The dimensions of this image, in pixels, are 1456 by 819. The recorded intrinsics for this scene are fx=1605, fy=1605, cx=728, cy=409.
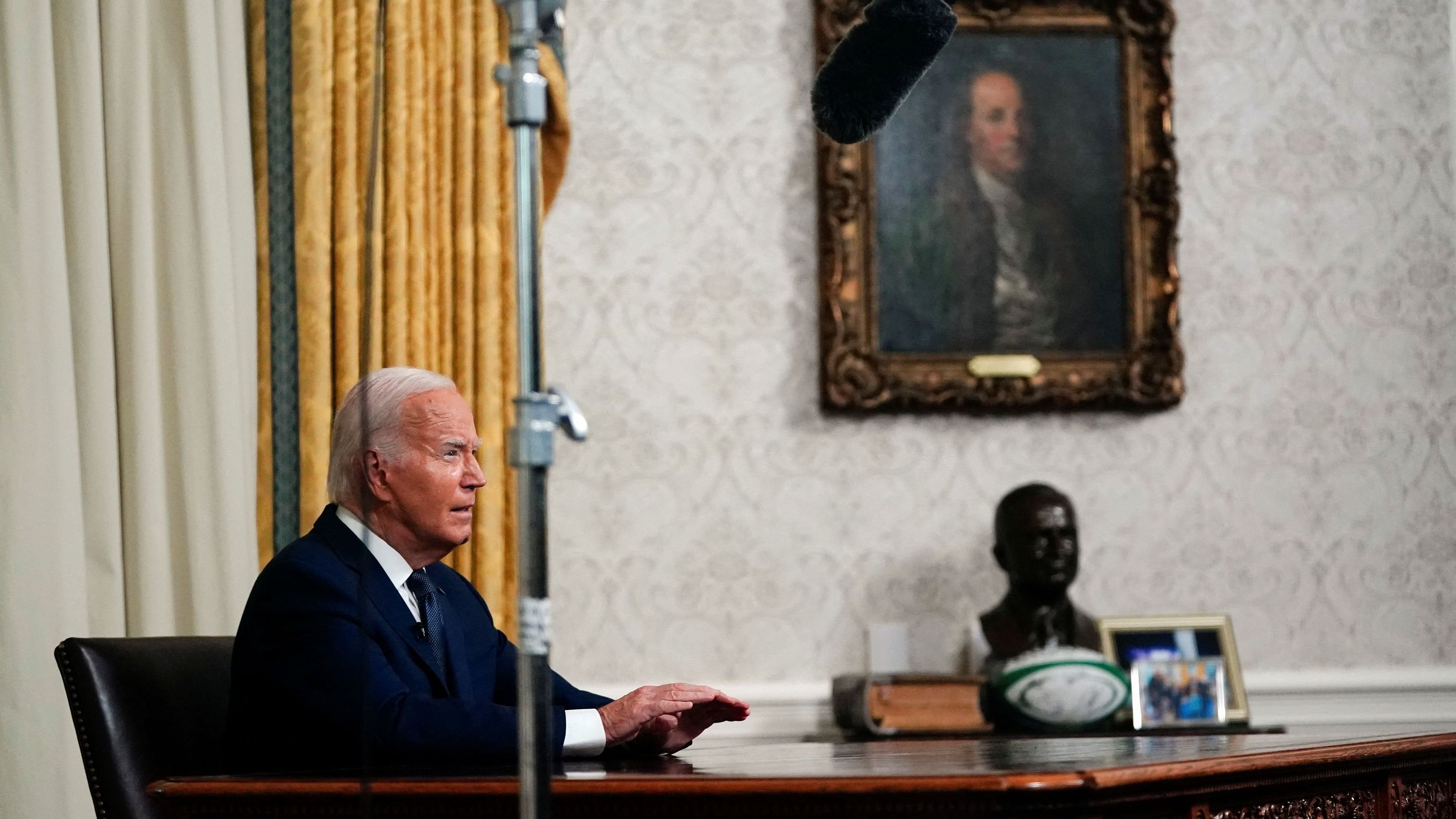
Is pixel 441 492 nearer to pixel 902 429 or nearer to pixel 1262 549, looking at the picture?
pixel 902 429

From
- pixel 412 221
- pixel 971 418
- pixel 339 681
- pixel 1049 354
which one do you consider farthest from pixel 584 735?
pixel 1049 354

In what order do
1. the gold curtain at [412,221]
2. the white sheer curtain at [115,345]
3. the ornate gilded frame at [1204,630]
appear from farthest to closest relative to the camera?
the ornate gilded frame at [1204,630], the gold curtain at [412,221], the white sheer curtain at [115,345]

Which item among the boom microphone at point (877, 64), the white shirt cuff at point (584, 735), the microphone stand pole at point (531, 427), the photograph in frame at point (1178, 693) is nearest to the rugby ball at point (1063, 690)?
the photograph in frame at point (1178, 693)

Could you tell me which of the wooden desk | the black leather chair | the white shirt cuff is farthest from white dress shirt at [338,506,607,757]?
the black leather chair

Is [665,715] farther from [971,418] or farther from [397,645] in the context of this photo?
[971,418]

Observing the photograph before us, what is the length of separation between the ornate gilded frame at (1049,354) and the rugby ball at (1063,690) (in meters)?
0.84

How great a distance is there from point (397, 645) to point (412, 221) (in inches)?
67.7

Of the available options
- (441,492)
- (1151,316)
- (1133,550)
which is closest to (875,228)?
(1151,316)

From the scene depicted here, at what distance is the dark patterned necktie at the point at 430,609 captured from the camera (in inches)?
95.1

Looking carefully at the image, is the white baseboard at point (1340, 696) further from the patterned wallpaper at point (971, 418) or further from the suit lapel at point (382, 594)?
the suit lapel at point (382, 594)

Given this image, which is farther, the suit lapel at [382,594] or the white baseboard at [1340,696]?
the white baseboard at [1340,696]

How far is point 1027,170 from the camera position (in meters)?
4.36

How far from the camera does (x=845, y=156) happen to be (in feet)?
14.1

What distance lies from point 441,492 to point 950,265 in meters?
2.10
